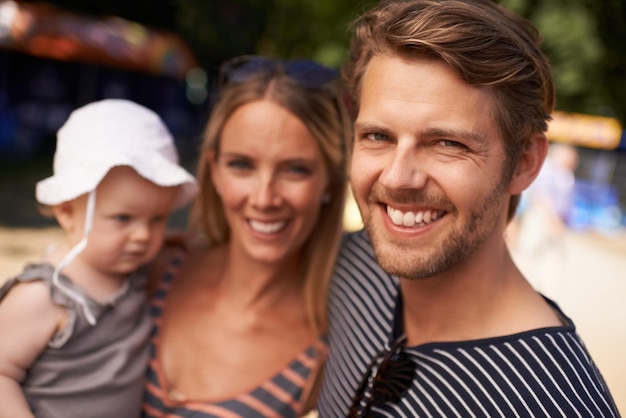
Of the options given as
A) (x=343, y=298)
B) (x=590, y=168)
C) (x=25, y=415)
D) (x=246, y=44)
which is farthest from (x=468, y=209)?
(x=246, y=44)

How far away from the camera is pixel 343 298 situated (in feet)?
8.55

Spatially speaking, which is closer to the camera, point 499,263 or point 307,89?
point 499,263

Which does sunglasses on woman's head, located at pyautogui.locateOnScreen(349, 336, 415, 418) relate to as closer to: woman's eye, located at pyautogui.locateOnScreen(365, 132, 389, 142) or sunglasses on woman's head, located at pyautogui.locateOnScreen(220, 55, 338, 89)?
woman's eye, located at pyautogui.locateOnScreen(365, 132, 389, 142)

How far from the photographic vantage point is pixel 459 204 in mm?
1783

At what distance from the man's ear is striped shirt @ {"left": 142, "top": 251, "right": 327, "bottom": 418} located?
3.91ft

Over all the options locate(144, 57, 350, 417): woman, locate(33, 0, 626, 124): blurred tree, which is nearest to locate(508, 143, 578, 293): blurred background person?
locate(144, 57, 350, 417): woman

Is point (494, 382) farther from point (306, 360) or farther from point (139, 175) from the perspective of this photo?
point (139, 175)

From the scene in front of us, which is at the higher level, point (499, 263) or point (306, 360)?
point (499, 263)

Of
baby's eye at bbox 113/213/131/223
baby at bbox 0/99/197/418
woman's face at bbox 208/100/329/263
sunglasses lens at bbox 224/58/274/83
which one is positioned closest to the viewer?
baby at bbox 0/99/197/418

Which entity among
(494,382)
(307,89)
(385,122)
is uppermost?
(307,89)

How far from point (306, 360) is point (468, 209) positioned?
1199mm

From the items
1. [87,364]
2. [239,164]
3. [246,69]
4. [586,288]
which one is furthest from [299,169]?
[586,288]

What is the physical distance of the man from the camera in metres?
1.72

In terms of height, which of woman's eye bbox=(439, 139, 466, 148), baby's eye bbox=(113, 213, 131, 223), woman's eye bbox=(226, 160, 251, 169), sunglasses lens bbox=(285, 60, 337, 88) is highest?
sunglasses lens bbox=(285, 60, 337, 88)
